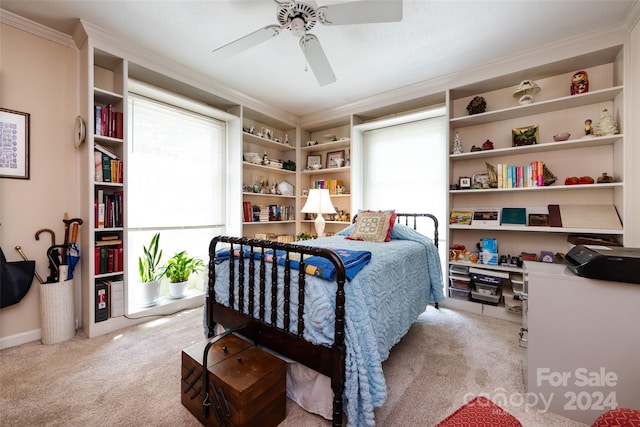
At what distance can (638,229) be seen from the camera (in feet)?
6.63

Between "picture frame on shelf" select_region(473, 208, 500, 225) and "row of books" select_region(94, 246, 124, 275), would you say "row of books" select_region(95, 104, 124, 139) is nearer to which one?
"row of books" select_region(94, 246, 124, 275)

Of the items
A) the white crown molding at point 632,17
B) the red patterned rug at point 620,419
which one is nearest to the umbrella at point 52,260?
the red patterned rug at point 620,419

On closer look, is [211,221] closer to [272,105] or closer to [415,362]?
[272,105]

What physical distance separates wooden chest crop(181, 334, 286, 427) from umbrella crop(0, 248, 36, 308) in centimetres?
171

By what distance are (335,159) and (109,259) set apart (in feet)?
9.67

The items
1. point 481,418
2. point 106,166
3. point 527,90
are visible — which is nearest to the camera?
point 481,418

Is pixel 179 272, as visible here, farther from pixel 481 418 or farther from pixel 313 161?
pixel 481 418

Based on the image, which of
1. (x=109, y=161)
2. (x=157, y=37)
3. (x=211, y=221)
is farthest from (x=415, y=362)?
(x=157, y=37)

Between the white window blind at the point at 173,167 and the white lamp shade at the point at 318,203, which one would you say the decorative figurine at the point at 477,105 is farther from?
the white window blind at the point at 173,167

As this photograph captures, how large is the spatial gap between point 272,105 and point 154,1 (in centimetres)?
198

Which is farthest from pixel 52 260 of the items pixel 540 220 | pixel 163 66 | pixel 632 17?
pixel 632 17

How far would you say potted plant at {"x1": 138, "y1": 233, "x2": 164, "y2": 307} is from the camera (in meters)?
2.78

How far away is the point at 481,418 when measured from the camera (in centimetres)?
88

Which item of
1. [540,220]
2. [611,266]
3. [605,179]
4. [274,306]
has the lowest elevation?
[274,306]
